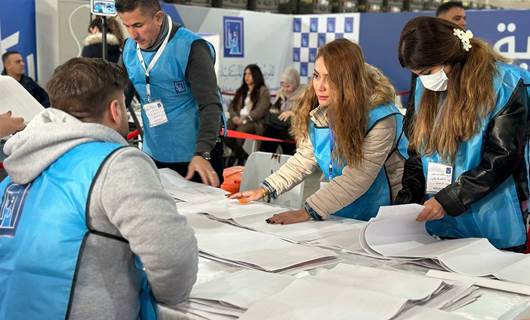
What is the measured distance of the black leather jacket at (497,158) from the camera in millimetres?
1774

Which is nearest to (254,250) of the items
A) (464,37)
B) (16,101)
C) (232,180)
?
(464,37)

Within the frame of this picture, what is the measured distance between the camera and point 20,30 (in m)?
6.62

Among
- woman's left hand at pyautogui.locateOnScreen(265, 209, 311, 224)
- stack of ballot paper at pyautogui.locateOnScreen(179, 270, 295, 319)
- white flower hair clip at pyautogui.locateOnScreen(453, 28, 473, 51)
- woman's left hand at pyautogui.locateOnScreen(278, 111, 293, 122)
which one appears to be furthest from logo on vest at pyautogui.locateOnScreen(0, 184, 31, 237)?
woman's left hand at pyautogui.locateOnScreen(278, 111, 293, 122)

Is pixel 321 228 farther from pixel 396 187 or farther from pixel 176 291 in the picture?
pixel 176 291

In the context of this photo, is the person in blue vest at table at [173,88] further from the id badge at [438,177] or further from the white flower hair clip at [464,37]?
the white flower hair clip at [464,37]

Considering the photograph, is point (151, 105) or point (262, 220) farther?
point (151, 105)

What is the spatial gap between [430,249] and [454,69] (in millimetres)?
498

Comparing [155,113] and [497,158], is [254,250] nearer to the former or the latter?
[497,158]

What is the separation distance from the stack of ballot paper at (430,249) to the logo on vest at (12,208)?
0.85m

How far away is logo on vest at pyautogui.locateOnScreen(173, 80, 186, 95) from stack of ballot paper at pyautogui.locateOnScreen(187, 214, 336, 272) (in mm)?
773

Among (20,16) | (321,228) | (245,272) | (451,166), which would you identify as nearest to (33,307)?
(245,272)

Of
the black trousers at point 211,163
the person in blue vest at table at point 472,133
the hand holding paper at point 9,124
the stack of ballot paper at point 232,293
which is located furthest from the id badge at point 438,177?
the hand holding paper at point 9,124

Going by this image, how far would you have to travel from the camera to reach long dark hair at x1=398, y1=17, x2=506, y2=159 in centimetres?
179

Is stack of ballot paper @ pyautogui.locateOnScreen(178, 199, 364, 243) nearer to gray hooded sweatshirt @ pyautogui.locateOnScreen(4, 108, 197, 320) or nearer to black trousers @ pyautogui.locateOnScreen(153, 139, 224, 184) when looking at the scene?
black trousers @ pyautogui.locateOnScreen(153, 139, 224, 184)
